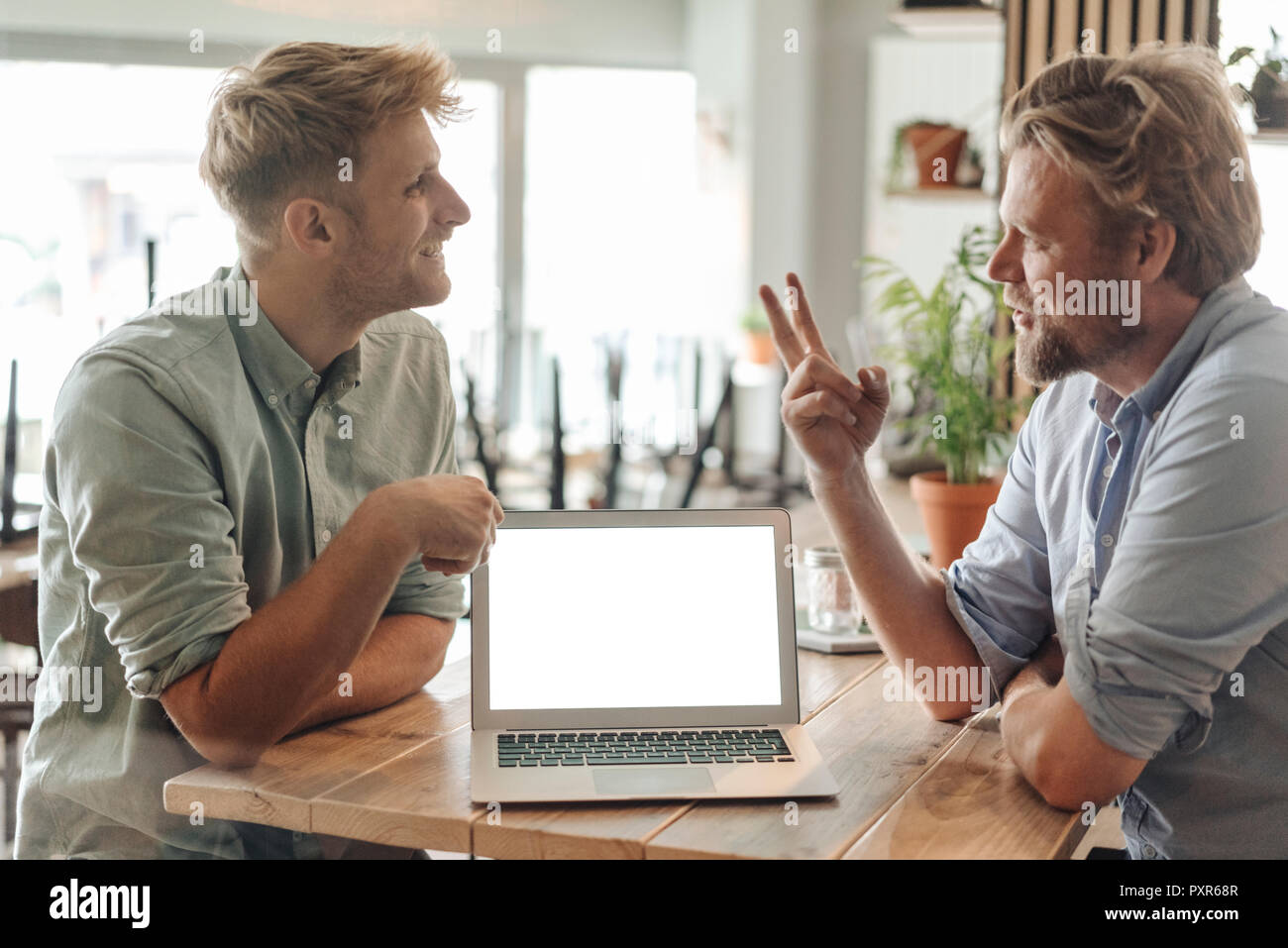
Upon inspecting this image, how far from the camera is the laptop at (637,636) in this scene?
126 centimetres

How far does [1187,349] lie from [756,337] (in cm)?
585

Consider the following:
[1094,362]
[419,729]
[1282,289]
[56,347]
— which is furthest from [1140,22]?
[56,347]

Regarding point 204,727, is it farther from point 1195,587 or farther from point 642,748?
point 1195,587

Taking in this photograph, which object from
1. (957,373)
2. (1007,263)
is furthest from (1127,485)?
(957,373)

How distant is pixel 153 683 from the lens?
1.18 meters

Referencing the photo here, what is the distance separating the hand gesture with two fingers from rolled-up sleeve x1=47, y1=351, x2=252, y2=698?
2.01 feet

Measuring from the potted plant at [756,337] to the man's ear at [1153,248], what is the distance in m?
5.72

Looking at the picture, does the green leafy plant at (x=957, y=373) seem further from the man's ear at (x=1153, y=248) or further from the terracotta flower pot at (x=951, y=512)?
the man's ear at (x=1153, y=248)

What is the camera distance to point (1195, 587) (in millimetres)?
1081

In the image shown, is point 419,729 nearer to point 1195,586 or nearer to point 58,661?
point 58,661

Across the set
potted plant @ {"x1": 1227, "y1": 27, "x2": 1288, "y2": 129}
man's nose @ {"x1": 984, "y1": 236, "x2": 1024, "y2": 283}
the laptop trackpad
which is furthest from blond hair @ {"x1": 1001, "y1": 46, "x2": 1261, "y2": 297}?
potted plant @ {"x1": 1227, "y1": 27, "x2": 1288, "y2": 129}

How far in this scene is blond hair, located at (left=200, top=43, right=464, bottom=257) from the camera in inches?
54.3

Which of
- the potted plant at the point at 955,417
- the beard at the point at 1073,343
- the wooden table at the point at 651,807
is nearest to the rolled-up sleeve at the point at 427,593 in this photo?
the wooden table at the point at 651,807

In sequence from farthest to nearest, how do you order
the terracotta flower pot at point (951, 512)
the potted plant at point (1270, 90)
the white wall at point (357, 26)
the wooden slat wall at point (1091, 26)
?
the white wall at point (357, 26), the wooden slat wall at point (1091, 26), the potted plant at point (1270, 90), the terracotta flower pot at point (951, 512)
